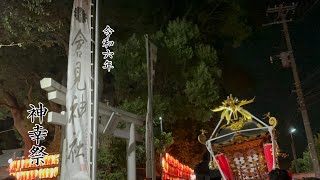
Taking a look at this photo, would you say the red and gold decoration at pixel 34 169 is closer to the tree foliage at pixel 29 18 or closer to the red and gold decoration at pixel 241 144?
the tree foliage at pixel 29 18

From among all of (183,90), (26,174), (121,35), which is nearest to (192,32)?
(183,90)

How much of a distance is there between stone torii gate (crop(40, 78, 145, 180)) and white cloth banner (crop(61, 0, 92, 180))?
1.54ft

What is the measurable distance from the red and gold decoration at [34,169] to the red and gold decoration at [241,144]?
1302 cm

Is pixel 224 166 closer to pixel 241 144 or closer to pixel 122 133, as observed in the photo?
pixel 241 144

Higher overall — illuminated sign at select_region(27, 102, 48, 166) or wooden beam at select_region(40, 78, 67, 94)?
wooden beam at select_region(40, 78, 67, 94)

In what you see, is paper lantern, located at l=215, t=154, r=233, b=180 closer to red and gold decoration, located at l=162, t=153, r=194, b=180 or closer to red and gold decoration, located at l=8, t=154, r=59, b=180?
red and gold decoration, located at l=162, t=153, r=194, b=180

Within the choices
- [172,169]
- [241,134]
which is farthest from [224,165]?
[172,169]

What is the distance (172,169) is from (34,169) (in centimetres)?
911

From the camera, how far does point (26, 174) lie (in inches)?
843

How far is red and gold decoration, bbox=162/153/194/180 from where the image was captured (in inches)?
768

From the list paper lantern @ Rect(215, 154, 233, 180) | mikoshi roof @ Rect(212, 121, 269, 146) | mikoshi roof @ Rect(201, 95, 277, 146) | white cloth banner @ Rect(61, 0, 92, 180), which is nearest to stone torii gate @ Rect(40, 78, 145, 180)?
Result: white cloth banner @ Rect(61, 0, 92, 180)

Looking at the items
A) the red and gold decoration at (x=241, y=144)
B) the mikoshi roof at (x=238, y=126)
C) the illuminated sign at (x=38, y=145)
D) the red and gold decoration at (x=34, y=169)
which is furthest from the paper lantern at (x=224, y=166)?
the red and gold decoration at (x=34, y=169)

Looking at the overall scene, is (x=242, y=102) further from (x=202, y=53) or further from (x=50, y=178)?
(x=50, y=178)

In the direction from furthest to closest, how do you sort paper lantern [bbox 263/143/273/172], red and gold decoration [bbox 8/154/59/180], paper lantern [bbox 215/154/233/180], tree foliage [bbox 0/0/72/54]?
1. red and gold decoration [bbox 8/154/59/180]
2. tree foliage [bbox 0/0/72/54]
3. paper lantern [bbox 215/154/233/180]
4. paper lantern [bbox 263/143/273/172]
